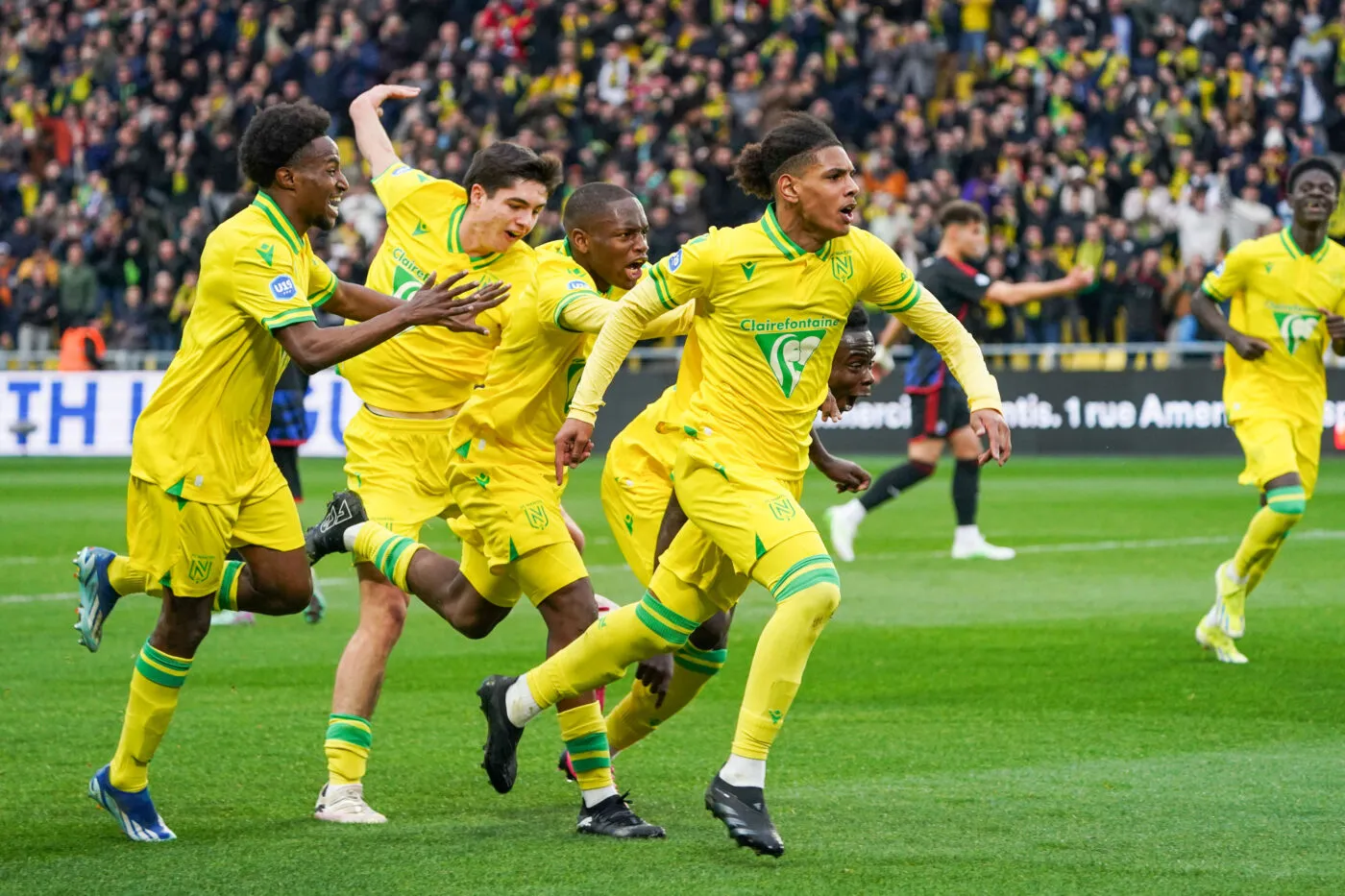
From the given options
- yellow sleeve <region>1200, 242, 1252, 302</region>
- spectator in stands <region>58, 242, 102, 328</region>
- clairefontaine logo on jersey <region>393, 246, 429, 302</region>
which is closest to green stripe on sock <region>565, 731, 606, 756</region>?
clairefontaine logo on jersey <region>393, 246, 429, 302</region>

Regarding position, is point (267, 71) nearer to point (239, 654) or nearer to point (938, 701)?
point (239, 654)

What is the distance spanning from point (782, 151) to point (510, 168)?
1.18 m

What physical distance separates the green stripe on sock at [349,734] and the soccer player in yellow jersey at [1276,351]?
5.01 metres

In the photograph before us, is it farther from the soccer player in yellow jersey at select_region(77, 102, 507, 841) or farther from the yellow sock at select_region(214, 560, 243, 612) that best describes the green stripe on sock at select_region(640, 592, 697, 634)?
the yellow sock at select_region(214, 560, 243, 612)

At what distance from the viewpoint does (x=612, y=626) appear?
5.91 m

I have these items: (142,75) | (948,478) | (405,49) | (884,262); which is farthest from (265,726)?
(142,75)

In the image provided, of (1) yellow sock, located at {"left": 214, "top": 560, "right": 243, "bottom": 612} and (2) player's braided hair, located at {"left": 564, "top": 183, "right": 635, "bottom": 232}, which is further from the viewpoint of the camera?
(2) player's braided hair, located at {"left": 564, "top": 183, "right": 635, "bottom": 232}

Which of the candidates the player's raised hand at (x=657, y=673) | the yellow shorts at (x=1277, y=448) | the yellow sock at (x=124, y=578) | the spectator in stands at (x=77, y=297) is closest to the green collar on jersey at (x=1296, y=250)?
the yellow shorts at (x=1277, y=448)

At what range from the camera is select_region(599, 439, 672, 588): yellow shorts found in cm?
688

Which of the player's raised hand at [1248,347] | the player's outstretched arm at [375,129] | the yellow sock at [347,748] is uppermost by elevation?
the player's outstretched arm at [375,129]

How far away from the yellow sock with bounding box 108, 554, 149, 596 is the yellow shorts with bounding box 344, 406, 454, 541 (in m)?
0.86

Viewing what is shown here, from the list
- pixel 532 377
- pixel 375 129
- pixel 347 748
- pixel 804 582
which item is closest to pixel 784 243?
pixel 532 377

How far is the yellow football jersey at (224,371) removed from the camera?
5914 millimetres

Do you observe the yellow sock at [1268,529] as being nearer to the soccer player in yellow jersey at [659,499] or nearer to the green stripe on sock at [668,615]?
the soccer player in yellow jersey at [659,499]
